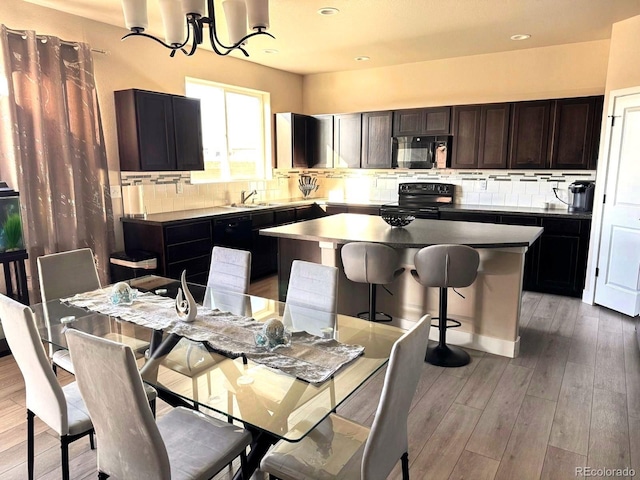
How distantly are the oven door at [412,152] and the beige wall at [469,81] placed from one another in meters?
0.60

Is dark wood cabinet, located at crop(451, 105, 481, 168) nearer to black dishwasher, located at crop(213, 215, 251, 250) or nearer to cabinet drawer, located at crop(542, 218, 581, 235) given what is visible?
cabinet drawer, located at crop(542, 218, 581, 235)

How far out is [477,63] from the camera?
541cm

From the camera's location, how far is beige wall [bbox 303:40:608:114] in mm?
4855

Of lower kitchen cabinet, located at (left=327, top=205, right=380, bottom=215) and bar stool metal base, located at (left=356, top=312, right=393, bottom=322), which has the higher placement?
lower kitchen cabinet, located at (left=327, top=205, right=380, bottom=215)

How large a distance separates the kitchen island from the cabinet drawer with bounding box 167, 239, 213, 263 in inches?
42.5

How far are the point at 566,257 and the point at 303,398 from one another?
13.4 feet

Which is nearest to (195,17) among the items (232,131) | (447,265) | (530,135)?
(447,265)

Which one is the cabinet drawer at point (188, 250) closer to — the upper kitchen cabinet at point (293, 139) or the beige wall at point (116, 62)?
the beige wall at point (116, 62)

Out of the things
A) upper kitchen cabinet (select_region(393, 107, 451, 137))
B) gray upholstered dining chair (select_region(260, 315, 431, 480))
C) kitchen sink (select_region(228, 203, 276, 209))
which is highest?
upper kitchen cabinet (select_region(393, 107, 451, 137))

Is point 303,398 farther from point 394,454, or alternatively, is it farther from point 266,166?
point 266,166

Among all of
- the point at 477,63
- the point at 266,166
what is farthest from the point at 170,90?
the point at 477,63

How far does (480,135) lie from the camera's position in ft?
17.0

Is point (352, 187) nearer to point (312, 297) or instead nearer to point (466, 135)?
point (466, 135)

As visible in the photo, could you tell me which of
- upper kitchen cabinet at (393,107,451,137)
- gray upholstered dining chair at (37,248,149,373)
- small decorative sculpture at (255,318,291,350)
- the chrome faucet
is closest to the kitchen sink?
the chrome faucet
